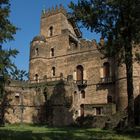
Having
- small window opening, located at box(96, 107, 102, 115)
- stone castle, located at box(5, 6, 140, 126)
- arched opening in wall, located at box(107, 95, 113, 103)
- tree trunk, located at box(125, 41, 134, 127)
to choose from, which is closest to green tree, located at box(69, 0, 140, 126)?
tree trunk, located at box(125, 41, 134, 127)

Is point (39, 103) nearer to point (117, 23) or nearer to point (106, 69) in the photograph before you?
point (106, 69)

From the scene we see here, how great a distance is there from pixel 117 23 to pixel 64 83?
1940cm

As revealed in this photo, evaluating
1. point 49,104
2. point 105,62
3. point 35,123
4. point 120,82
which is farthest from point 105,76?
point 35,123

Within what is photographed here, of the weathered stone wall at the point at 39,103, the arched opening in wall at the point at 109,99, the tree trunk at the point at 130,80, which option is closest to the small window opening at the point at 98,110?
the arched opening in wall at the point at 109,99

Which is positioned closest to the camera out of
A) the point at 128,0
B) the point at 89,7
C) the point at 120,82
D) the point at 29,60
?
the point at 128,0

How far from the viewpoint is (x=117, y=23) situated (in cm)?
2448

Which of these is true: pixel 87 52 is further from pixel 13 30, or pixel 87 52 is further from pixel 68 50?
pixel 13 30

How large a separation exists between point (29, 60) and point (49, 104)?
38.0ft

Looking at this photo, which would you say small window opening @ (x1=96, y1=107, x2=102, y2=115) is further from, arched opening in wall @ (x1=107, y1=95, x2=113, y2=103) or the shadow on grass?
the shadow on grass

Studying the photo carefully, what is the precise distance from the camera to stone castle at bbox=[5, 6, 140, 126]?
41719 mm

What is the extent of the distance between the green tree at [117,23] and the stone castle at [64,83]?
1407cm

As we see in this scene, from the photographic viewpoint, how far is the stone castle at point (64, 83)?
4172 centimetres

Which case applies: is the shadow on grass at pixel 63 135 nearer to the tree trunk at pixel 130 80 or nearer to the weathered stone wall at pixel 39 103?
the tree trunk at pixel 130 80

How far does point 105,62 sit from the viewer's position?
1791 inches
